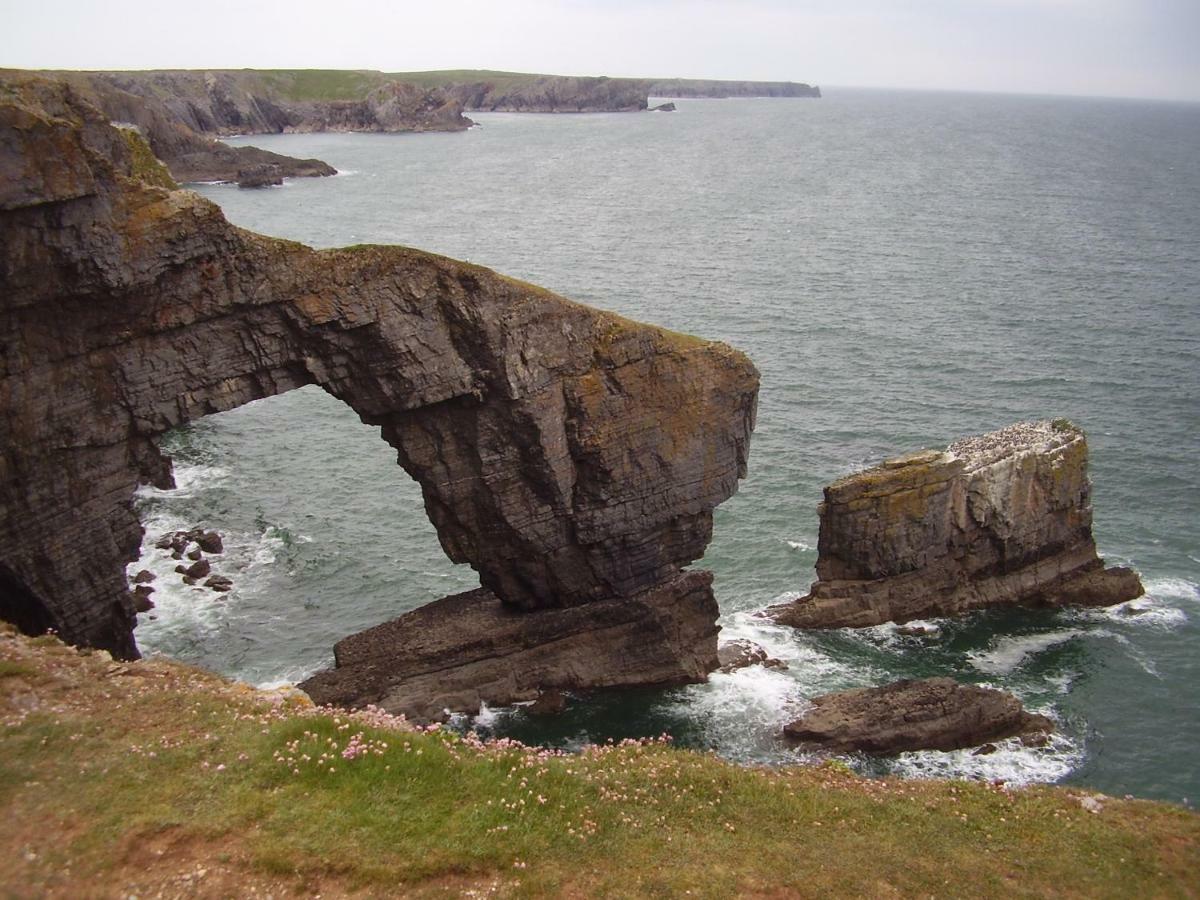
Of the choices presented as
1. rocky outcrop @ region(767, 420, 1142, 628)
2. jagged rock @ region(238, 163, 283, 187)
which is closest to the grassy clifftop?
rocky outcrop @ region(767, 420, 1142, 628)

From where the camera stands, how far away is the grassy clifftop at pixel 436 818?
15602mm

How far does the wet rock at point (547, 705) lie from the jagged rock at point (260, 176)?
111990mm

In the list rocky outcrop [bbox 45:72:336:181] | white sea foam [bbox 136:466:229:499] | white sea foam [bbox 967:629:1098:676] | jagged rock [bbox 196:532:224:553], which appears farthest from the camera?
rocky outcrop [bbox 45:72:336:181]

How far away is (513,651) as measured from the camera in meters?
34.7

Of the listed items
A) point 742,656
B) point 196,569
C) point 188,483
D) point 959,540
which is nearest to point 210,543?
point 196,569

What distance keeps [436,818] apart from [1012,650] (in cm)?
2852

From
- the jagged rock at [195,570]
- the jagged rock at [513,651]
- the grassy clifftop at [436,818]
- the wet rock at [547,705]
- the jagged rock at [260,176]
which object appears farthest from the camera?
the jagged rock at [260,176]

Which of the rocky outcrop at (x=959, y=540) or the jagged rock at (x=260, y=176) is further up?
the jagged rock at (x=260, y=176)

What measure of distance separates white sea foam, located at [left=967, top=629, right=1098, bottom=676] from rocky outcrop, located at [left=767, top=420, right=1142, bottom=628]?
2.22m

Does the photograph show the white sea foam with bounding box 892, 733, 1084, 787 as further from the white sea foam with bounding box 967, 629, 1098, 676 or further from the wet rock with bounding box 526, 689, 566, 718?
the wet rock with bounding box 526, 689, 566, 718

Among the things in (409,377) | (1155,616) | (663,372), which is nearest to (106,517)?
(409,377)

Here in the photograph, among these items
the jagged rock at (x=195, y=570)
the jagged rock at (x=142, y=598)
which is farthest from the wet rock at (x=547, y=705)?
the jagged rock at (x=195, y=570)

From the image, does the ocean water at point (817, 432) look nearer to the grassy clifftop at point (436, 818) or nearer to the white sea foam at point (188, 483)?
the white sea foam at point (188, 483)

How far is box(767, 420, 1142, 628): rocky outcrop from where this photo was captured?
39625 millimetres
